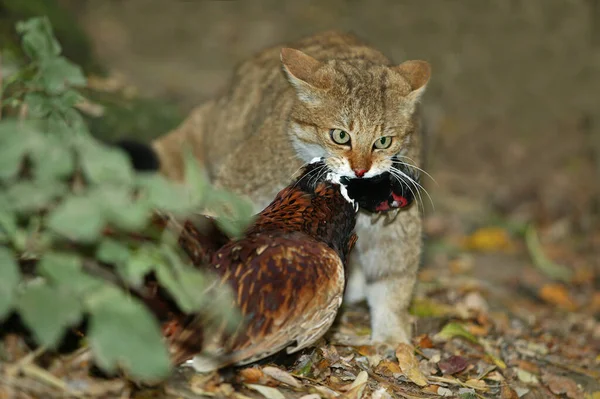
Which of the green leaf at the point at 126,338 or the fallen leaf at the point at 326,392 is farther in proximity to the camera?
the fallen leaf at the point at 326,392

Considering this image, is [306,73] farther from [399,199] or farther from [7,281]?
[7,281]

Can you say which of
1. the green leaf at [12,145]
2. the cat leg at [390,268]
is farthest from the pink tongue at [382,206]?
the green leaf at [12,145]

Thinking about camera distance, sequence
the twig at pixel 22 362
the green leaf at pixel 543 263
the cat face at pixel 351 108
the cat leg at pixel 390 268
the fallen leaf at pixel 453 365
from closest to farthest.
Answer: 1. the twig at pixel 22 362
2. the fallen leaf at pixel 453 365
3. the cat face at pixel 351 108
4. the cat leg at pixel 390 268
5. the green leaf at pixel 543 263

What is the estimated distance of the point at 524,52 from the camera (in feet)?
37.6

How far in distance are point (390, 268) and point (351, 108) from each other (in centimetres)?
118

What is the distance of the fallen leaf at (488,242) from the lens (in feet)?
29.1

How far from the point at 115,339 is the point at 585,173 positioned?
8841 mm

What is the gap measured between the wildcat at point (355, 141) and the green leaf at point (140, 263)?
1.84 m

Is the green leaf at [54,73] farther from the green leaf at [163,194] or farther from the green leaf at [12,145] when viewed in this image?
the green leaf at [163,194]

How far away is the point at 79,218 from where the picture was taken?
2.97 meters

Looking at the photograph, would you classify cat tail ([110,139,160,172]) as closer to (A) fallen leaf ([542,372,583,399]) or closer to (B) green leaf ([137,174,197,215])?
(B) green leaf ([137,174,197,215])

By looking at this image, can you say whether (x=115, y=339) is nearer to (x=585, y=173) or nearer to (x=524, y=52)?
(x=585, y=173)

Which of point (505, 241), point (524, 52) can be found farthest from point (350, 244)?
point (524, 52)

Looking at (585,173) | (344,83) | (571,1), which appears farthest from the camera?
(571,1)
